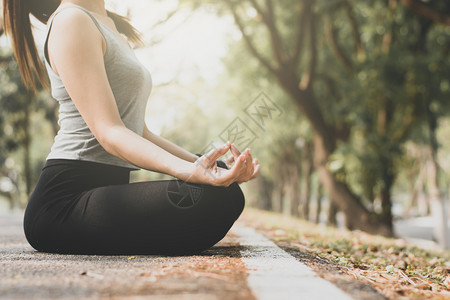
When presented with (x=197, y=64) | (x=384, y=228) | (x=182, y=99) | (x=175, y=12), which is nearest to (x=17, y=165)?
(x=182, y=99)

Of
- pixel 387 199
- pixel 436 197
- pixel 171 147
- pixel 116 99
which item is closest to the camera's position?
pixel 116 99

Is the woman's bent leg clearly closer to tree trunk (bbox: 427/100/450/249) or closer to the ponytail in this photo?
the ponytail

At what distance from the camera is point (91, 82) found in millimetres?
2453

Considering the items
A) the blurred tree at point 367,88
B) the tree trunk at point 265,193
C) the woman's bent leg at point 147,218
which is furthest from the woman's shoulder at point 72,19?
the tree trunk at point 265,193

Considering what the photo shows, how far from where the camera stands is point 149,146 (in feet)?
7.57

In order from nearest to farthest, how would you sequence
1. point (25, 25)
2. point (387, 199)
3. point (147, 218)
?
point (147, 218) → point (25, 25) → point (387, 199)

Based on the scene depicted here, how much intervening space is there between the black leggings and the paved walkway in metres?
0.09

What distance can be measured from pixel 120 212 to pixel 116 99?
2.29 feet

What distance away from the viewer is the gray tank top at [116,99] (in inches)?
103

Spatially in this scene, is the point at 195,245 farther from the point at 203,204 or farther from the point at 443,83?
the point at 443,83

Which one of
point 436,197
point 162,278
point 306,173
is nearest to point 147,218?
point 162,278

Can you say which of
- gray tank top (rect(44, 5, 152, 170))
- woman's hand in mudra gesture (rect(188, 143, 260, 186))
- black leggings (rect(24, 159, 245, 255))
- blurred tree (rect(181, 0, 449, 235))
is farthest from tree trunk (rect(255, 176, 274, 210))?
woman's hand in mudra gesture (rect(188, 143, 260, 186))

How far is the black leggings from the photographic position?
241 cm

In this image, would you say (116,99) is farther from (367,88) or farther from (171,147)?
(367,88)
